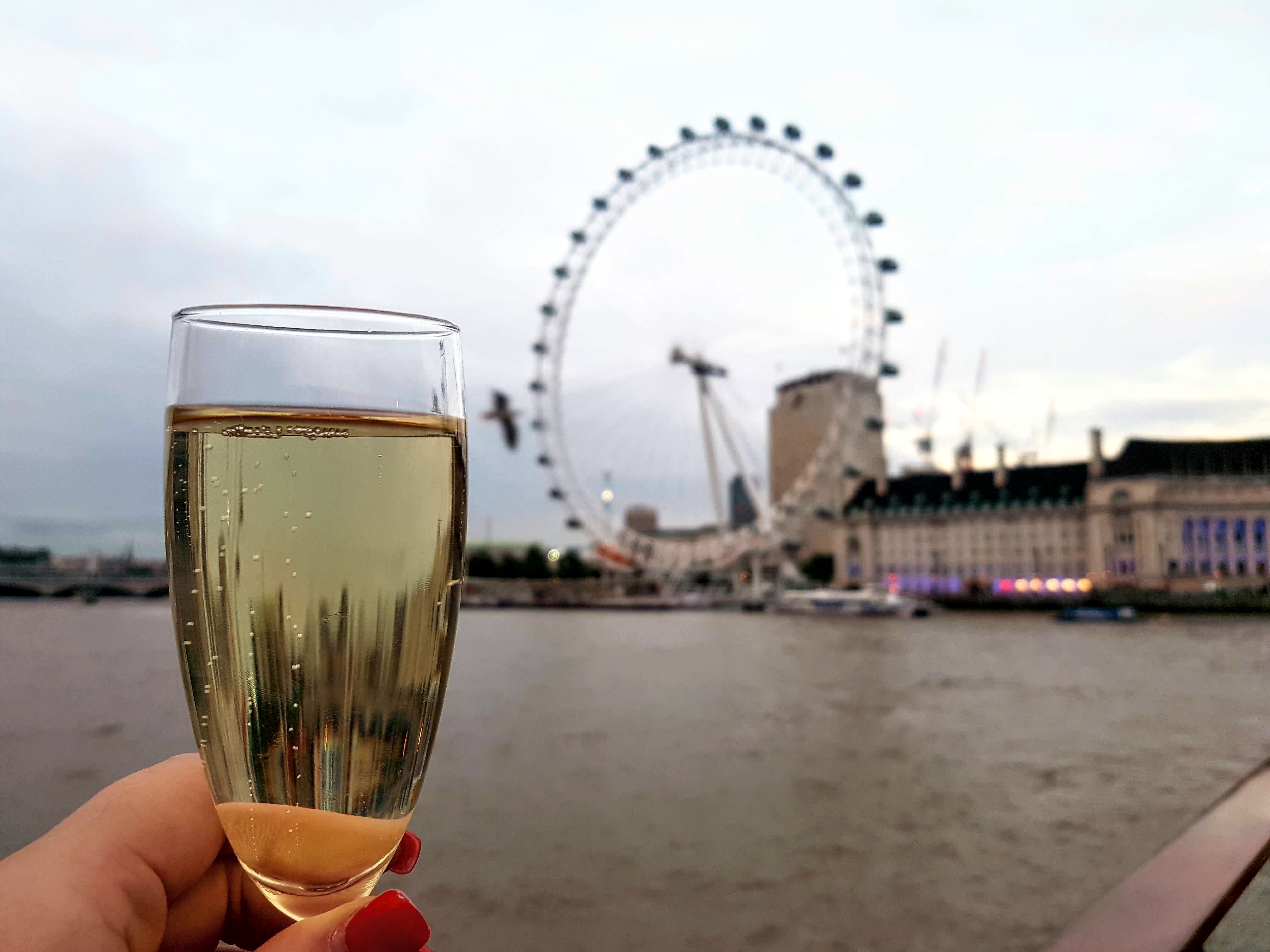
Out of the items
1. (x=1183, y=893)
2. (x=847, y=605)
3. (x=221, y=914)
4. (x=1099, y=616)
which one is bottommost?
(x=1099, y=616)

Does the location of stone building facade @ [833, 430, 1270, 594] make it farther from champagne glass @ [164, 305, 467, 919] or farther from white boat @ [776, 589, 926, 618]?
champagne glass @ [164, 305, 467, 919]

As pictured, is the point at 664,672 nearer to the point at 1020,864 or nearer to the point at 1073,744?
the point at 1073,744

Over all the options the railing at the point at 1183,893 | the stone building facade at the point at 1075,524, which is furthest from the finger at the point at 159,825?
the stone building facade at the point at 1075,524

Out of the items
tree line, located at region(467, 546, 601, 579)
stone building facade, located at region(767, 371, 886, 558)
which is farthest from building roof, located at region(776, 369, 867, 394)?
tree line, located at region(467, 546, 601, 579)

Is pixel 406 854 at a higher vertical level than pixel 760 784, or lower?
higher

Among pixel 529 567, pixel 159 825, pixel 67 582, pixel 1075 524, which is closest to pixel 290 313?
pixel 159 825

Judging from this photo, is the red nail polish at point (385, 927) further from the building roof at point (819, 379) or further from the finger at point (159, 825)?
the building roof at point (819, 379)

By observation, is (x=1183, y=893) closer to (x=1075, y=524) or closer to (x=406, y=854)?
(x=406, y=854)
